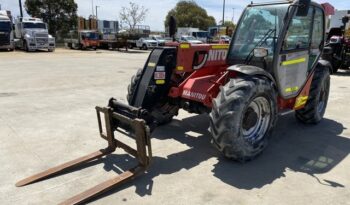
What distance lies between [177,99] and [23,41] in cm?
2913

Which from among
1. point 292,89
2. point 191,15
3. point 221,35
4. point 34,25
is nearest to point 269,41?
point 292,89

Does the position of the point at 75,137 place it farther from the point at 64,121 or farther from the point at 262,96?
the point at 262,96

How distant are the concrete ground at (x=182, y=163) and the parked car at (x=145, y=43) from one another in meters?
29.9

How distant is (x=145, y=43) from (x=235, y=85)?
33.8 m

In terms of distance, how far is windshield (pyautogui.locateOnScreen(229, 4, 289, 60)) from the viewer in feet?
15.6

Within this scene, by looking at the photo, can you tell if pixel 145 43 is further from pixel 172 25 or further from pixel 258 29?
pixel 258 29

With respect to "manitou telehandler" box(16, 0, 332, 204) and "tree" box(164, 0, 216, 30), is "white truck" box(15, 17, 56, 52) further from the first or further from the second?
"tree" box(164, 0, 216, 30)

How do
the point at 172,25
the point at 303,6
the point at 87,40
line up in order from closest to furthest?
the point at 303,6
the point at 172,25
the point at 87,40

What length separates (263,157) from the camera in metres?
4.57

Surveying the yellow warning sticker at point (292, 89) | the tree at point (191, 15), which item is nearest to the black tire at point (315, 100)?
the yellow warning sticker at point (292, 89)

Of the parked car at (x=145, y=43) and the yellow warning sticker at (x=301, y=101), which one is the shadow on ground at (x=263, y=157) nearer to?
the yellow warning sticker at (x=301, y=101)

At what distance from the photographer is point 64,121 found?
6219 millimetres

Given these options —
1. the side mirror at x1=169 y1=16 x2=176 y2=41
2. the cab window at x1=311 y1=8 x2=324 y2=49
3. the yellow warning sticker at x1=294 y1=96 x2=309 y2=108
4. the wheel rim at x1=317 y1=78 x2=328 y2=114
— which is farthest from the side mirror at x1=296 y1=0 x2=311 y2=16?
the wheel rim at x1=317 y1=78 x2=328 y2=114

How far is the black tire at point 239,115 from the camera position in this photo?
3.95 metres
